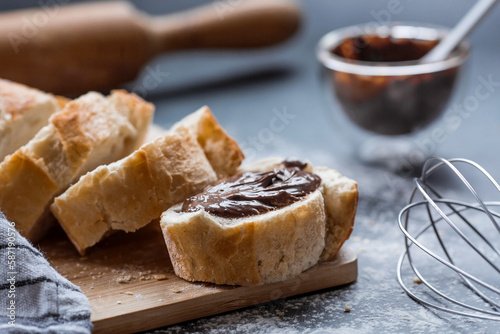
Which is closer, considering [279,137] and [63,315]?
[63,315]

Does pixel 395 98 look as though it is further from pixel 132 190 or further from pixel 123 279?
pixel 123 279

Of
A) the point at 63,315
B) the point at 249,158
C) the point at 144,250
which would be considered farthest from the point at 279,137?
the point at 63,315

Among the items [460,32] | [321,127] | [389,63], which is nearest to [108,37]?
[321,127]

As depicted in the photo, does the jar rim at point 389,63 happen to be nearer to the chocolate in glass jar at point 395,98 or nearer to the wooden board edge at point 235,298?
the chocolate in glass jar at point 395,98

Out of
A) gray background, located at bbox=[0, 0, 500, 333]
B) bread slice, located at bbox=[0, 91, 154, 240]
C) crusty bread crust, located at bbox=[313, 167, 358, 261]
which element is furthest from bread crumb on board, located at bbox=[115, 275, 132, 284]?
crusty bread crust, located at bbox=[313, 167, 358, 261]

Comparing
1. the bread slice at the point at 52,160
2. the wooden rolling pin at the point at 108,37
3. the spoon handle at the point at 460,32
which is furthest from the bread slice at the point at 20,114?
the spoon handle at the point at 460,32

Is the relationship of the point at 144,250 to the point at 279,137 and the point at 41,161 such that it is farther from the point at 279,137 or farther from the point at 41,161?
the point at 279,137
